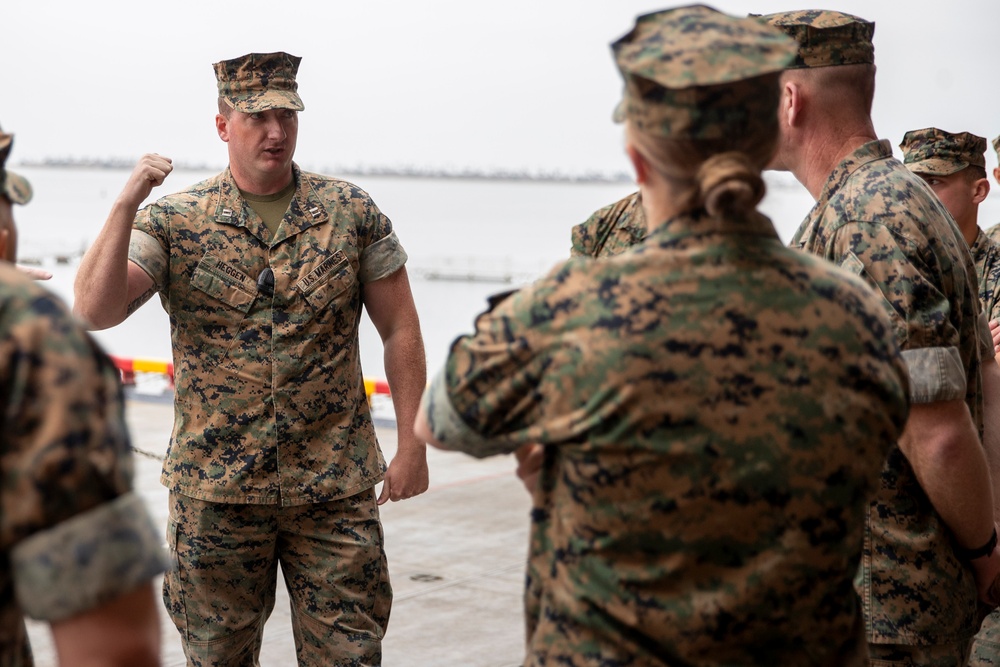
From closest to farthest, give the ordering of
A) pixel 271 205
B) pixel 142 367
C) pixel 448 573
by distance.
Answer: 1. pixel 271 205
2. pixel 448 573
3. pixel 142 367

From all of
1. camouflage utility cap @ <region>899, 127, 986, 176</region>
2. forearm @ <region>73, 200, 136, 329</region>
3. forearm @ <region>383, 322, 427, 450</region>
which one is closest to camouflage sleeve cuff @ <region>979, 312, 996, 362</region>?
forearm @ <region>383, 322, 427, 450</region>

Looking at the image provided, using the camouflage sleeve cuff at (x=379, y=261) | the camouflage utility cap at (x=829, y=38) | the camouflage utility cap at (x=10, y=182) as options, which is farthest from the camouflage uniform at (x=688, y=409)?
the camouflage sleeve cuff at (x=379, y=261)

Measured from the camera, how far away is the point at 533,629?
1618 millimetres

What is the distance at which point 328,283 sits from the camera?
3.13m

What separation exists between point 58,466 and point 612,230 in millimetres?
2035

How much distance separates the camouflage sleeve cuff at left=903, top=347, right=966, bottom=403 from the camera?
2.12 m

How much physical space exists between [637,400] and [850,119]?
115cm

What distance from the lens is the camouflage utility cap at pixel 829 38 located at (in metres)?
2.30

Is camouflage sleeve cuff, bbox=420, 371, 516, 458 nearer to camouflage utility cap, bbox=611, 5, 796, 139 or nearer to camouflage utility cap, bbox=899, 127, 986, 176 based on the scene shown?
camouflage utility cap, bbox=611, 5, 796, 139

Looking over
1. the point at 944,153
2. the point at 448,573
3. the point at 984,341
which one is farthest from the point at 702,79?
the point at 448,573

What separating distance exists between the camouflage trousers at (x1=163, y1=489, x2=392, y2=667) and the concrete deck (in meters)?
0.77

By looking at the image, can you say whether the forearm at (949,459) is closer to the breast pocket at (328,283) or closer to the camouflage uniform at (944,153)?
the breast pocket at (328,283)

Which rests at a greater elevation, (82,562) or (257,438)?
(82,562)

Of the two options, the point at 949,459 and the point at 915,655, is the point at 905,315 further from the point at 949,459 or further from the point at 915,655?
the point at 915,655
